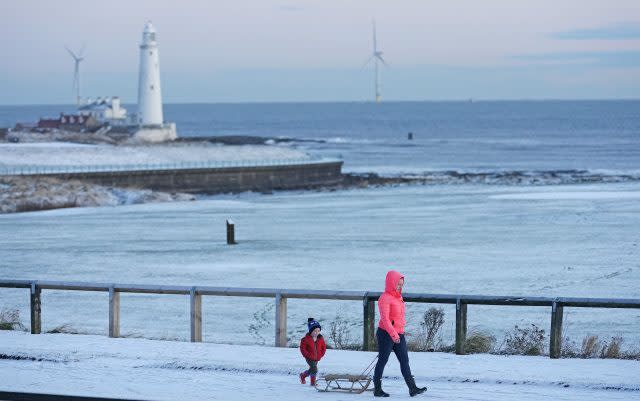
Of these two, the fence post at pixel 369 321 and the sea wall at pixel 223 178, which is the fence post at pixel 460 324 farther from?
the sea wall at pixel 223 178

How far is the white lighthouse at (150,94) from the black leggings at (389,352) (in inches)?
3818

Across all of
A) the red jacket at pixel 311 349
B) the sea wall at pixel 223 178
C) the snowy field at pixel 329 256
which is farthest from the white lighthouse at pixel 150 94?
the red jacket at pixel 311 349

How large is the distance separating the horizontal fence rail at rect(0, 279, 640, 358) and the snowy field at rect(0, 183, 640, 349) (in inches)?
82.3

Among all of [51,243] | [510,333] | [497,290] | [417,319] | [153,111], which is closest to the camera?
[510,333]

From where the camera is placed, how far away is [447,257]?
29156 mm

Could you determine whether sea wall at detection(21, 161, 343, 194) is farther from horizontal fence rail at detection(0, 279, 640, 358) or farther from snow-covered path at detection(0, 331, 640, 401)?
snow-covered path at detection(0, 331, 640, 401)

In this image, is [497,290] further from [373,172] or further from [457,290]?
[373,172]

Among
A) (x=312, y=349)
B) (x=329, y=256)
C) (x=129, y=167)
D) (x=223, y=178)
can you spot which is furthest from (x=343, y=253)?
(x=129, y=167)

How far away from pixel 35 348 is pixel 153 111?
100965mm

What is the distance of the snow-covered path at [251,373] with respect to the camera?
10.9 meters

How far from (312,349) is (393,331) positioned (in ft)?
3.47

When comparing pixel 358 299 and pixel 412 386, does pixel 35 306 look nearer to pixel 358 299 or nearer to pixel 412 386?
pixel 358 299

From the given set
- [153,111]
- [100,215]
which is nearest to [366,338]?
[100,215]

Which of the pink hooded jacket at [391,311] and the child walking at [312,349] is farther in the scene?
the child walking at [312,349]
